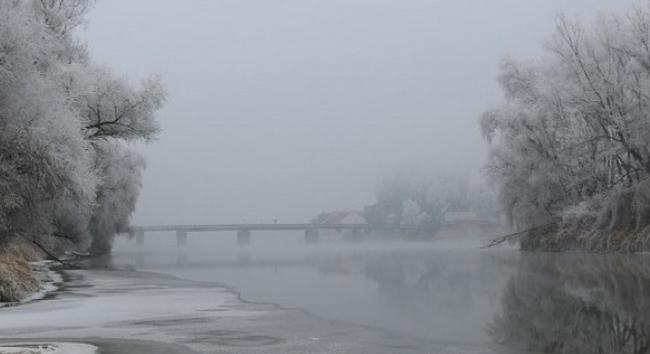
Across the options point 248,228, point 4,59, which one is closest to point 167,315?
point 4,59

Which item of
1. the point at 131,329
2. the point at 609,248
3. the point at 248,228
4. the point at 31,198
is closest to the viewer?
the point at 131,329

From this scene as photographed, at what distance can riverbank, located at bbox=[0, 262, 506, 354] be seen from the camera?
12367mm

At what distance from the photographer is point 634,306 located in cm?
1638

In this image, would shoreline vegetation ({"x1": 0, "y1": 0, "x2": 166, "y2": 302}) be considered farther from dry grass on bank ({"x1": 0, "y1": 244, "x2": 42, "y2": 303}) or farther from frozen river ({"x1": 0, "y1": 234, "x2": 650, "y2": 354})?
frozen river ({"x1": 0, "y1": 234, "x2": 650, "y2": 354})

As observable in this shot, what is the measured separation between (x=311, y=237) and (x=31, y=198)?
15549cm

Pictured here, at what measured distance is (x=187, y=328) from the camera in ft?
49.3

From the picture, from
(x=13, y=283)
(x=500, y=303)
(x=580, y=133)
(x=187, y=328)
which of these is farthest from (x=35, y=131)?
(x=580, y=133)

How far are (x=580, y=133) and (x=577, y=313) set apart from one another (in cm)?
3536

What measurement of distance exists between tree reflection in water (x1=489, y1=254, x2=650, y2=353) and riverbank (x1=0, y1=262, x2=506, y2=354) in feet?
5.89

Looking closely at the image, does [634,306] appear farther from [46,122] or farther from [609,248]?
[609,248]

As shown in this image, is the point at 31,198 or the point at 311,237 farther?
the point at 311,237

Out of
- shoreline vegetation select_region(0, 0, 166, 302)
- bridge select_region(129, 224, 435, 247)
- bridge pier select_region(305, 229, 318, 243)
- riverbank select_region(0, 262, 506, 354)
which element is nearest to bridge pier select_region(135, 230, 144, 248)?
bridge select_region(129, 224, 435, 247)

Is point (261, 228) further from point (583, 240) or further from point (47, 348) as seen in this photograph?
point (47, 348)

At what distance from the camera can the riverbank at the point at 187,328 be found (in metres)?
12.4
